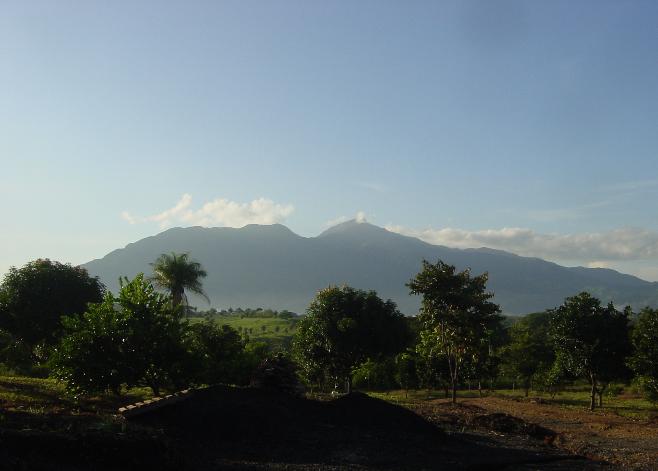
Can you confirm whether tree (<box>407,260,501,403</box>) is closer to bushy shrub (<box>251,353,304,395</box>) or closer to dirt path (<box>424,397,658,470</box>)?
dirt path (<box>424,397,658,470</box>)

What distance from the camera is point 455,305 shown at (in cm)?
4050

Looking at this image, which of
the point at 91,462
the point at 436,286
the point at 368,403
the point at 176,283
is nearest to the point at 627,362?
the point at 436,286

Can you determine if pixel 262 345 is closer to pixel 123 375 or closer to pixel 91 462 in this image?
pixel 123 375

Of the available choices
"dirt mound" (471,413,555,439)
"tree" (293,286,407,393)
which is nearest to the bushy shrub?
"dirt mound" (471,413,555,439)

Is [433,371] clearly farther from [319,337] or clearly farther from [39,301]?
[39,301]

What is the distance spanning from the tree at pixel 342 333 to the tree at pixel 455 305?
9654 millimetres

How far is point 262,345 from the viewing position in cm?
4681

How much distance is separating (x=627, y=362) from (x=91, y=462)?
3978cm

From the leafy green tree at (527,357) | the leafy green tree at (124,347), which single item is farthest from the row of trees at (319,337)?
the leafy green tree at (527,357)

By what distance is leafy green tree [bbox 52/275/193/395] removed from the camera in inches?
886

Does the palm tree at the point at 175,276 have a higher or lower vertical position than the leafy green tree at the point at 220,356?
higher

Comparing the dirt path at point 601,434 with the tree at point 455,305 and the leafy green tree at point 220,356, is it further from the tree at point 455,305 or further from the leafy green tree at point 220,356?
the leafy green tree at point 220,356

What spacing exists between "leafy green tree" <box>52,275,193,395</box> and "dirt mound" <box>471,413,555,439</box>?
15510mm

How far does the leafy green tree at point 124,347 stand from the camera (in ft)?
73.8
